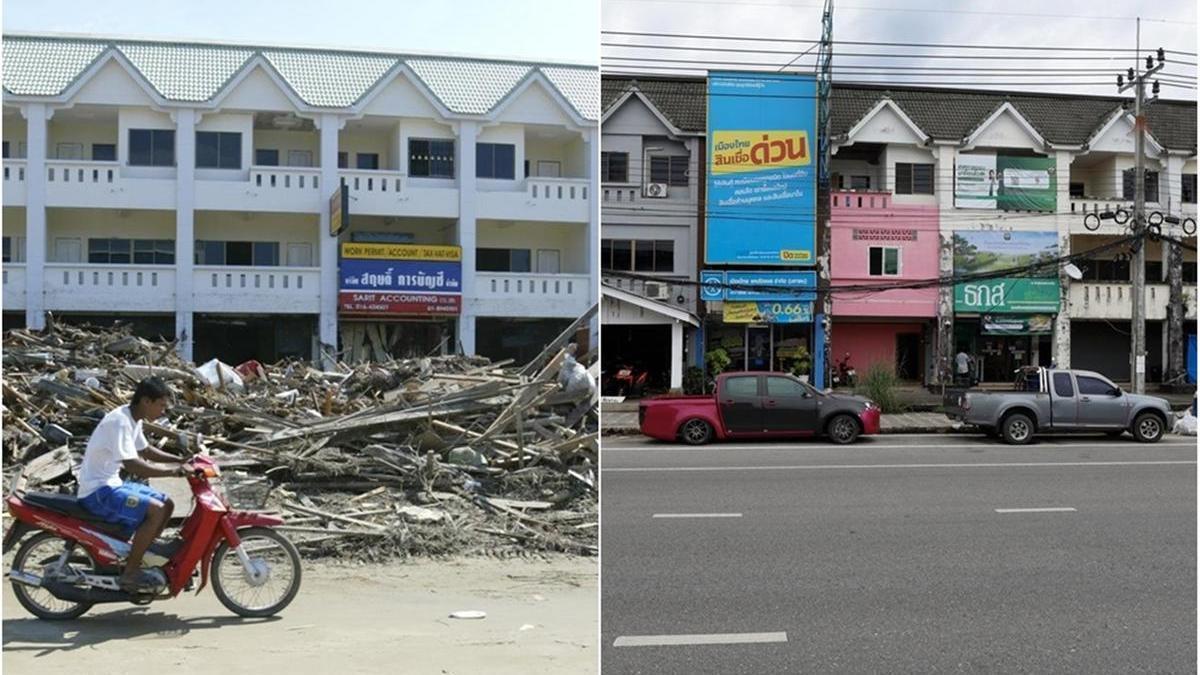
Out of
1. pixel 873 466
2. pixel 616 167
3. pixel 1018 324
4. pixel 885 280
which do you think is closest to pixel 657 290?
pixel 885 280

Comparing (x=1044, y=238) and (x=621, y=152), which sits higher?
(x=621, y=152)

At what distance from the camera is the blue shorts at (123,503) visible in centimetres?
194

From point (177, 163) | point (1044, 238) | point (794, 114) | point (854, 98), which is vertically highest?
point (854, 98)

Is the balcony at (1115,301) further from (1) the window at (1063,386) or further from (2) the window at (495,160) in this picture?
(2) the window at (495,160)

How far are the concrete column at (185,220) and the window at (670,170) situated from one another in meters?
10.7

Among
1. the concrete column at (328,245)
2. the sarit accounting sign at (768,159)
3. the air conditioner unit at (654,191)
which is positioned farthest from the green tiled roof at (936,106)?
the concrete column at (328,245)

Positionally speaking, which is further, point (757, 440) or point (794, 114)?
point (757, 440)

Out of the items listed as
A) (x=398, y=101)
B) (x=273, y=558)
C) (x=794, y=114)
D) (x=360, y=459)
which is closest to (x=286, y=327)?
(x=398, y=101)

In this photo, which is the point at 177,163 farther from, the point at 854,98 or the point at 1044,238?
the point at 854,98

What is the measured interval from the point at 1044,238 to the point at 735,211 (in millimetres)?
2597

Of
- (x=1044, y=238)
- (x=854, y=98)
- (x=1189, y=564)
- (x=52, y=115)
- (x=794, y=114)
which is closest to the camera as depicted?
→ (x=52, y=115)

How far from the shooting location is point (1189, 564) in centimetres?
395

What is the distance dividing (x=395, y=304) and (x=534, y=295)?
0.67ft

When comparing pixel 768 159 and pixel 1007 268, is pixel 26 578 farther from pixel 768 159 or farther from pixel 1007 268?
pixel 1007 268
